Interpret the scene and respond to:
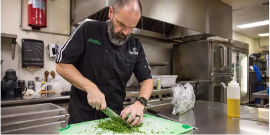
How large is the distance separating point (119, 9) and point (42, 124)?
2.99 feet

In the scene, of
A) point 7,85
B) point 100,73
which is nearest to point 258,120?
point 100,73

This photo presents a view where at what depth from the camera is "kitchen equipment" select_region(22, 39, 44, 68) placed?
236cm

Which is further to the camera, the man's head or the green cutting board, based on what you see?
the man's head

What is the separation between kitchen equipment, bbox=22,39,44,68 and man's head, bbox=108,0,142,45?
1.48m

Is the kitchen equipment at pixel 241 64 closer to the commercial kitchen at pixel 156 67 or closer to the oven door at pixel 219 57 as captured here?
the commercial kitchen at pixel 156 67

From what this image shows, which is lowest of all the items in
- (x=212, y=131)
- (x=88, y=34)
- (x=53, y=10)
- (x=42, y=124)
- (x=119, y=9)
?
(x=212, y=131)

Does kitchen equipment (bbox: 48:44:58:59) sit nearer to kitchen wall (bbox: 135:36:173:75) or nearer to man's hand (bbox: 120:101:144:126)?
kitchen wall (bbox: 135:36:173:75)

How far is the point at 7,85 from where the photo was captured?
6.40 feet

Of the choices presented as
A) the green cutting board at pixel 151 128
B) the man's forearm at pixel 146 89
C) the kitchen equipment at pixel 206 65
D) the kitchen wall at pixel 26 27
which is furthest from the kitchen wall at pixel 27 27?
the kitchen equipment at pixel 206 65

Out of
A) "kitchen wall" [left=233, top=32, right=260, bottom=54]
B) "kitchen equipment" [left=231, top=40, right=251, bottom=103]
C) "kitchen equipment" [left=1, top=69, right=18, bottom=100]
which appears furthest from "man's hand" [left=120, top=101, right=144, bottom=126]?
"kitchen wall" [left=233, top=32, right=260, bottom=54]

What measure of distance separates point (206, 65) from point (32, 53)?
3032 millimetres

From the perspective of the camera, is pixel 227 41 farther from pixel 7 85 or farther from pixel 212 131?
pixel 7 85

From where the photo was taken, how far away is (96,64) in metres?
1.41

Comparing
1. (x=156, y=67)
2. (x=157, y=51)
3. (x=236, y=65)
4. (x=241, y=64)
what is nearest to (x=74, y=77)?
(x=156, y=67)
